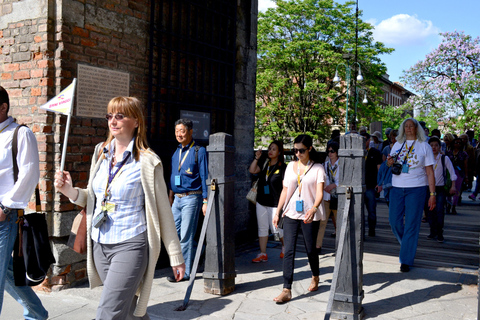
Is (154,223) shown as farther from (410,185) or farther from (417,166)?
(417,166)

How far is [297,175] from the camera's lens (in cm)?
545

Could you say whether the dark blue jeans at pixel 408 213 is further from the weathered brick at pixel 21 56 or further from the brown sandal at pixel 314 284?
the weathered brick at pixel 21 56

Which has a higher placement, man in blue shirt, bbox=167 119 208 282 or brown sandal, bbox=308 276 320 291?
man in blue shirt, bbox=167 119 208 282

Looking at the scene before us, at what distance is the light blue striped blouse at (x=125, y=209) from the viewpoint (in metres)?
2.97

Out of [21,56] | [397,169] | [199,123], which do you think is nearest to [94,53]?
[21,56]

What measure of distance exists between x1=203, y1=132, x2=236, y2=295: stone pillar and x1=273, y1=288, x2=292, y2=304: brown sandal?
66 centimetres

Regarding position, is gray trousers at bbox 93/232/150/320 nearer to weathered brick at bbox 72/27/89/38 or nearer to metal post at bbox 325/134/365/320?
metal post at bbox 325/134/365/320

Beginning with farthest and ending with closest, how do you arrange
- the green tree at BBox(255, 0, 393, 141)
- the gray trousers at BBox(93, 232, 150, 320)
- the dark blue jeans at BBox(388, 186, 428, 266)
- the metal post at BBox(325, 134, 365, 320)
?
the green tree at BBox(255, 0, 393, 141) → the dark blue jeans at BBox(388, 186, 428, 266) → the metal post at BBox(325, 134, 365, 320) → the gray trousers at BBox(93, 232, 150, 320)

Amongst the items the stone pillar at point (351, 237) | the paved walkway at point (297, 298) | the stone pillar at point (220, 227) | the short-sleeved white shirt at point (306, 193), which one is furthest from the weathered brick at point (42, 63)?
the stone pillar at point (351, 237)

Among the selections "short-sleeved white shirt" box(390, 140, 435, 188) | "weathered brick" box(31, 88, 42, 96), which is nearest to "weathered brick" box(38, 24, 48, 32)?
"weathered brick" box(31, 88, 42, 96)

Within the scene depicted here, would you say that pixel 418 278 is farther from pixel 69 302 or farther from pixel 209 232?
pixel 69 302

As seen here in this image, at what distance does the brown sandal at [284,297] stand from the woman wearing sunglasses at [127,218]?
2.22 meters

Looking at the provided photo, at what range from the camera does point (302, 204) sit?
17.3ft

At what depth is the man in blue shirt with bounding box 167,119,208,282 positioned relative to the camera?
5.89 metres
